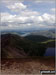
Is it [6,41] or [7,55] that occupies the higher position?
[6,41]

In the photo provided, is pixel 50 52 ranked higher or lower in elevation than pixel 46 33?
lower

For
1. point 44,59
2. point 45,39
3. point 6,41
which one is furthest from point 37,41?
point 6,41

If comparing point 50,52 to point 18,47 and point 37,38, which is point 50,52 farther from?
point 18,47

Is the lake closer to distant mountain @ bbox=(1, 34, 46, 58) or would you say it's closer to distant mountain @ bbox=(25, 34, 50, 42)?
distant mountain @ bbox=(1, 34, 46, 58)

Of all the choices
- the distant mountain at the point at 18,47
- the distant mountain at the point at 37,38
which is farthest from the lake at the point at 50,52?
the distant mountain at the point at 37,38

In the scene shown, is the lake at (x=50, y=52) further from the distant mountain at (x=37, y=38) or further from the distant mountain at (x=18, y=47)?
the distant mountain at (x=37, y=38)

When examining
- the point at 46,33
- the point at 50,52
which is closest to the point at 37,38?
the point at 46,33

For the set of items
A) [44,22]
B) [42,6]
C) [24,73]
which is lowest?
[24,73]

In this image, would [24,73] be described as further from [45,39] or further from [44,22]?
[44,22]
